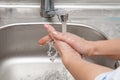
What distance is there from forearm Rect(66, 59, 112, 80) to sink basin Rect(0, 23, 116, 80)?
0.33 m

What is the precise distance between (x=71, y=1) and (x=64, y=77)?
32 cm

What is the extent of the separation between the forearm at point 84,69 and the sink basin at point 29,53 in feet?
1.08

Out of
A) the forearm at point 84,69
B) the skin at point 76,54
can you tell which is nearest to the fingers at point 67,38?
the skin at point 76,54

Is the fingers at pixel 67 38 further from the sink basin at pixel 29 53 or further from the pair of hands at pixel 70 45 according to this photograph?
the sink basin at pixel 29 53

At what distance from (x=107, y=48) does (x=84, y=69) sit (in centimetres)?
20

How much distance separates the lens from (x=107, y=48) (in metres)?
0.72

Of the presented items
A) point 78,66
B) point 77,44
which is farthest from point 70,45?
point 78,66

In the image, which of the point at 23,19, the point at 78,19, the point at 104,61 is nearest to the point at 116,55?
the point at 104,61

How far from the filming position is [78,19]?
99cm

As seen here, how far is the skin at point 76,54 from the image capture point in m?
0.52

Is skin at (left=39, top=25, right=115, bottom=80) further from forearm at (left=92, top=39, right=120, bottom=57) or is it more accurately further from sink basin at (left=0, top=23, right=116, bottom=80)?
sink basin at (left=0, top=23, right=116, bottom=80)

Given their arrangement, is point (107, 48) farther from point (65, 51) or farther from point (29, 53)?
point (29, 53)

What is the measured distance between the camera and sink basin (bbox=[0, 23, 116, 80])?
93cm

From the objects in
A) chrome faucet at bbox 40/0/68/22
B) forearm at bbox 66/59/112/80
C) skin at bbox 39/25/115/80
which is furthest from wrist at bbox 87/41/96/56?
chrome faucet at bbox 40/0/68/22
